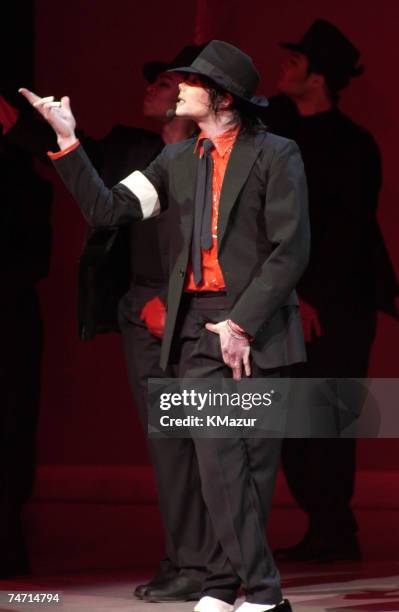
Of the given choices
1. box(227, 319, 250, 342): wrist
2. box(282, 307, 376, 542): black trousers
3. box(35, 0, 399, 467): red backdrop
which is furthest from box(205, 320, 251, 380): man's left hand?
box(35, 0, 399, 467): red backdrop

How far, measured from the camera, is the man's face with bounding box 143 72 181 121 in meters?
4.75

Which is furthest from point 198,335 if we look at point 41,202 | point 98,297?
point 41,202

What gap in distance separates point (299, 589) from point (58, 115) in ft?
5.55

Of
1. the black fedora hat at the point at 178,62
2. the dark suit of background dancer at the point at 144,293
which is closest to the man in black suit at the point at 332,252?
the black fedora hat at the point at 178,62

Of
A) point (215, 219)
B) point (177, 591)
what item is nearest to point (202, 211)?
point (215, 219)

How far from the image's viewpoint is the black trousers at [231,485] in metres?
3.84

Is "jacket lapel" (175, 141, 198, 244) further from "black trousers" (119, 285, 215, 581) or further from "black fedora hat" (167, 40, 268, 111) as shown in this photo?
"black trousers" (119, 285, 215, 581)

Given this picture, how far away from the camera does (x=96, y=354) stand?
6508 millimetres

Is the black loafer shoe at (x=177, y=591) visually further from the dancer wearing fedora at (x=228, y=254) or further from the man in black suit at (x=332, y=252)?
the man in black suit at (x=332, y=252)

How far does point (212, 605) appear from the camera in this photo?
396cm

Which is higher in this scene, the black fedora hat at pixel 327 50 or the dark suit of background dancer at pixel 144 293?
the black fedora hat at pixel 327 50

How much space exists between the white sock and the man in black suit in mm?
1381

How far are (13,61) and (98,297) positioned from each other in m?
1.58

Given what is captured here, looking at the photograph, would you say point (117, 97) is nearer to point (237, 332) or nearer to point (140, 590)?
point (140, 590)
